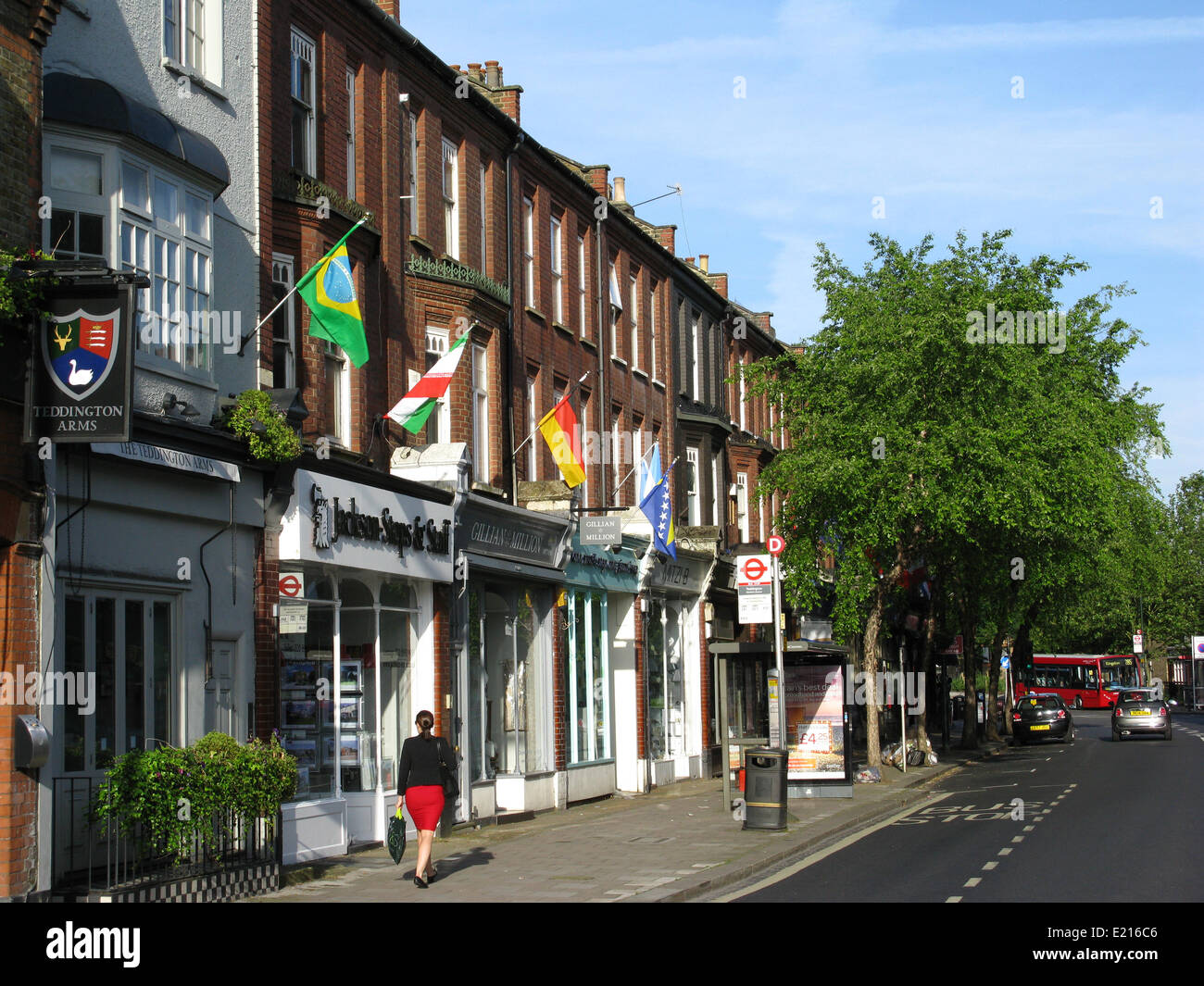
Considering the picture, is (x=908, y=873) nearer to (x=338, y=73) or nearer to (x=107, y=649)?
(x=107, y=649)

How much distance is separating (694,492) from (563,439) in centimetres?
1229

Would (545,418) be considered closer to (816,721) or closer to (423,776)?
(816,721)

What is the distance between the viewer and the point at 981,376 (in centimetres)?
3019

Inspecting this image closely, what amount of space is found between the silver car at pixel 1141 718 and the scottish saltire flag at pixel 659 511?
2561 centimetres

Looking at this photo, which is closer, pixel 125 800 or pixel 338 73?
pixel 125 800

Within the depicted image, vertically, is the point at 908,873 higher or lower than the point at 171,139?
lower

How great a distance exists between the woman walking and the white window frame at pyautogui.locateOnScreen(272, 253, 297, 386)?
496 centimetres

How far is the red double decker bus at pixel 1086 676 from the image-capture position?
8506cm

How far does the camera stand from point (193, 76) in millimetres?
15703

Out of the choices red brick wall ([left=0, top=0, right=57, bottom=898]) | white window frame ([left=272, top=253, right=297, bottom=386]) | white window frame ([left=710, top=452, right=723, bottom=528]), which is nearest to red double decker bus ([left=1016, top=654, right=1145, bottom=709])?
white window frame ([left=710, top=452, right=723, bottom=528])

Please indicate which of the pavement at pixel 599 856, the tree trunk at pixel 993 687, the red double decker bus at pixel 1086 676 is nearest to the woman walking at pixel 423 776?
the pavement at pixel 599 856

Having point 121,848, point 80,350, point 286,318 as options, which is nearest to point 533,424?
point 286,318

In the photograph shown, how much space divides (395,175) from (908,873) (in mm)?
12177
